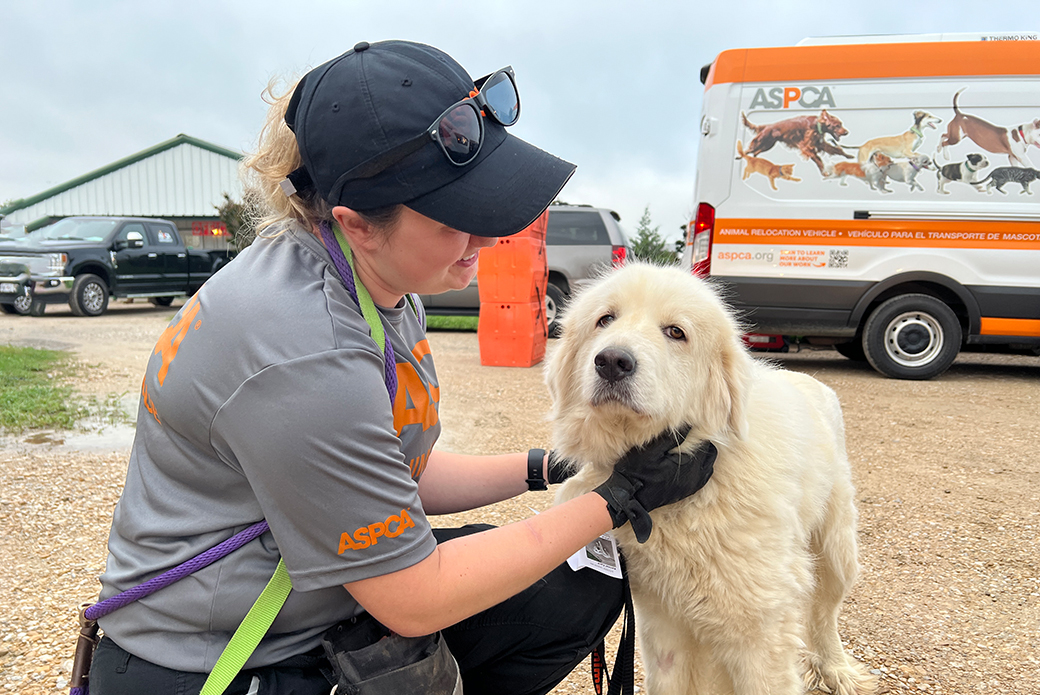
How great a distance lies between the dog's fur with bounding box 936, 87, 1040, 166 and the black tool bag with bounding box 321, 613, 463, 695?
754 centimetres

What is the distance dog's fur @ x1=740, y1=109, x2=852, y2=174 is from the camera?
7016 mm

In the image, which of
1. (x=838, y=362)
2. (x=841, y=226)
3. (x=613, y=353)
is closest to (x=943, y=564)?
(x=613, y=353)

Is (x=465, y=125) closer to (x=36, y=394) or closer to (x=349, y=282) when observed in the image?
(x=349, y=282)

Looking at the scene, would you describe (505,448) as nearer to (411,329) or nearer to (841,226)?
(411,329)

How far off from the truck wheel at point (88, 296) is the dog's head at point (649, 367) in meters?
14.5

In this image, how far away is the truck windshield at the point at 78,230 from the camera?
45.4 ft

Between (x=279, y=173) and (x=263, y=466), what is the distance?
73 centimetres

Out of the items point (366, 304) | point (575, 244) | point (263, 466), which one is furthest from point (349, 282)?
point (575, 244)

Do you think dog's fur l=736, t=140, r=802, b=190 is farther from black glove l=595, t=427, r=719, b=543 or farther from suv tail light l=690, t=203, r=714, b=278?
black glove l=595, t=427, r=719, b=543

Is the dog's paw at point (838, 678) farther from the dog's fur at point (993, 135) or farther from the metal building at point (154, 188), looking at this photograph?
the metal building at point (154, 188)

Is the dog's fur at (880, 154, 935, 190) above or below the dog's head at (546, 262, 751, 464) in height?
above

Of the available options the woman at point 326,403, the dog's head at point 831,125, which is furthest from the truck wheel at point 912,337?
the woman at point 326,403

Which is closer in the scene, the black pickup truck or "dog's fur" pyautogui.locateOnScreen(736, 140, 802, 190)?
"dog's fur" pyautogui.locateOnScreen(736, 140, 802, 190)

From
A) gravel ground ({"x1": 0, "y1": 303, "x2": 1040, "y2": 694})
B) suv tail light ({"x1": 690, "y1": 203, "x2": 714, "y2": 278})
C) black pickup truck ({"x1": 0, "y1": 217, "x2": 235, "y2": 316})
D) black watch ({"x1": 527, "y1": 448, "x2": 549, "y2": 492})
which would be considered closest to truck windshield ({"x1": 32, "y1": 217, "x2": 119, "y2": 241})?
black pickup truck ({"x1": 0, "y1": 217, "x2": 235, "y2": 316})
